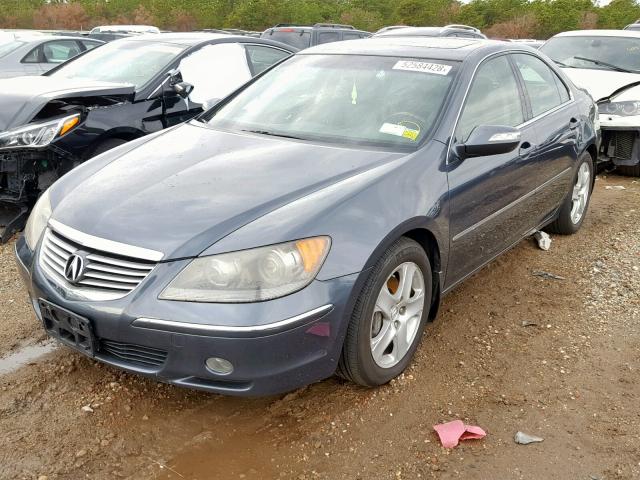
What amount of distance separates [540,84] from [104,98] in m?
3.49

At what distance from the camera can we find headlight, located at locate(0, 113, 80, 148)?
4.67 m

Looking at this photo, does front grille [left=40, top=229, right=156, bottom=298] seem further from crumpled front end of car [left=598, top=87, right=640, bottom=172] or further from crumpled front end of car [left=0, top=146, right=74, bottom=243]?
crumpled front end of car [left=598, top=87, right=640, bottom=172]

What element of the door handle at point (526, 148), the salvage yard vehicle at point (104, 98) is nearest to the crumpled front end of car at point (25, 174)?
the salvage yard vehicle at point (104, 98)

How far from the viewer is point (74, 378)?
304cm

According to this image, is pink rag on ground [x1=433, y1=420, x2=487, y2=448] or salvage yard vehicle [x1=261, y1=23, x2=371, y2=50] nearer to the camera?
pink rag on ground [x1=433, y1=420, x2=487, y2=448]

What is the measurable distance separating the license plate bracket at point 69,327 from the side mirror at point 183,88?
313cm

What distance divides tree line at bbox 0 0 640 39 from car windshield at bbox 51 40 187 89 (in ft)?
118

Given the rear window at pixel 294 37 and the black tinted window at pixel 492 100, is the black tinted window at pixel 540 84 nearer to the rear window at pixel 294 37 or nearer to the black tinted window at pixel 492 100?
the black tinted window at pixel 492 100

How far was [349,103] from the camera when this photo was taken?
353 cm

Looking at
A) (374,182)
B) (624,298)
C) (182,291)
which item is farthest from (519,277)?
(182,291)

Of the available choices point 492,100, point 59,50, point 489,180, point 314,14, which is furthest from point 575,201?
point 314,14

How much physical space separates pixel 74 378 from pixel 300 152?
1596 mm

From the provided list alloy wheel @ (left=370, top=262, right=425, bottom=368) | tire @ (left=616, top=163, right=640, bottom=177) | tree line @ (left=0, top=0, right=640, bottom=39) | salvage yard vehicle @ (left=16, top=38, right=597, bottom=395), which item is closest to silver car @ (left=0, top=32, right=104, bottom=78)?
salvage yard vehicle @ (left=16, top=38, right=597, bottom=395)

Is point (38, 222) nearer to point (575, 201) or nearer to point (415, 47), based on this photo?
point (415, 47)
